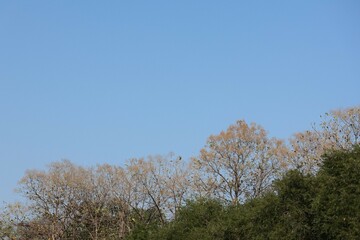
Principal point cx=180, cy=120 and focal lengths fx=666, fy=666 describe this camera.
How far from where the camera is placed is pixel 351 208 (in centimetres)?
1781

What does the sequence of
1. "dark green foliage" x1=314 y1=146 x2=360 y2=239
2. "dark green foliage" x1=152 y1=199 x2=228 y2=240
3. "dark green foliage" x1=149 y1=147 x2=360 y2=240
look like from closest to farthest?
"dark green foliage" x1=314 y1=146 x2=360 y2=239 < "dark green foliage" x1=149 y1=147 x2=360 y2=240 < "dark green foliage" x1=152 y1=199 x2=228 y2=240

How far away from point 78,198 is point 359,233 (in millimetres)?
24769

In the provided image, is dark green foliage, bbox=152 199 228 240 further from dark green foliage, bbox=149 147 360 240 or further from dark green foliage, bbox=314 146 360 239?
dark green foliage, bbox=314 146 360 239

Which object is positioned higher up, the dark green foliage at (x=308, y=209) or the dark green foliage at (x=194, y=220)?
the dark green foliage at (x=194, y=220)

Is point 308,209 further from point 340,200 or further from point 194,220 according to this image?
point 194,220

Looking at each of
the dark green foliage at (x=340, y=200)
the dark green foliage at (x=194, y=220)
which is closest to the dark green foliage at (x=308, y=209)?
the dark green foliage at (x=340, y=200)

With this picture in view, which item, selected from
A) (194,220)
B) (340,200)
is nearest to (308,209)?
(340,200)

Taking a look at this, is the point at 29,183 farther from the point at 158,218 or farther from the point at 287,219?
the point at 287,219

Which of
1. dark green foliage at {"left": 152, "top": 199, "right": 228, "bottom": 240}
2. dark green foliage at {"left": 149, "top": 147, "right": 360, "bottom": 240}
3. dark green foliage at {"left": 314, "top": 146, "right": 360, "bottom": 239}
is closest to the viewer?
dark green foliage at {"left": 314, "top": 146, "right": 360, "bottom": 239}

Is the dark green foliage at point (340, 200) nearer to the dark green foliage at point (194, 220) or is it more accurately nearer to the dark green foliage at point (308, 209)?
the dark green foliage at point (308, 209)

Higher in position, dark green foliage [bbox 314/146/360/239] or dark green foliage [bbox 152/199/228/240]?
dark green foliage [bbox 152/199/228/240]

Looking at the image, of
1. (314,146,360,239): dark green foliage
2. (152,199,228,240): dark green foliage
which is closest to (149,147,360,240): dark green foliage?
(314,146,360,239): dark green foliage

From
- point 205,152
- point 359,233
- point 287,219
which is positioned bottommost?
point 359,233

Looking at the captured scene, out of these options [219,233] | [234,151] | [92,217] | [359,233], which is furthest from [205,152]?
[359,233]
